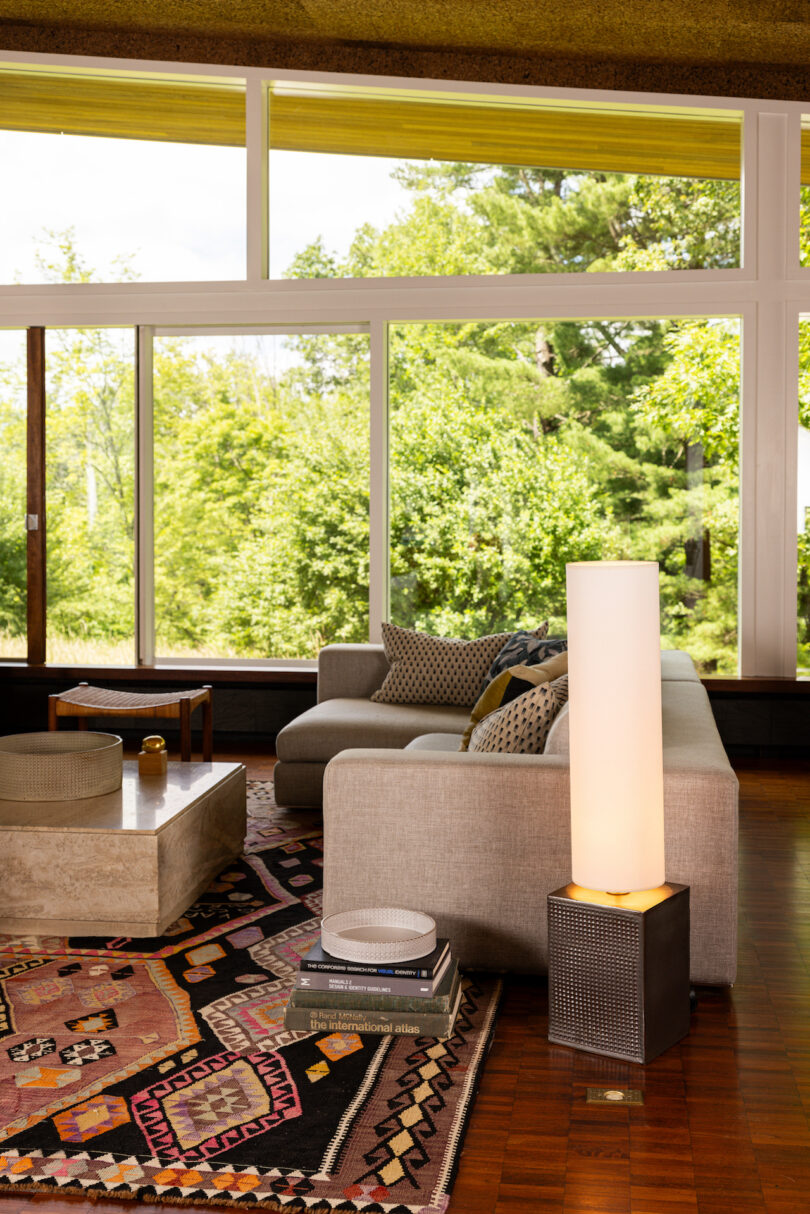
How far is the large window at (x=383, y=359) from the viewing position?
6.74 m

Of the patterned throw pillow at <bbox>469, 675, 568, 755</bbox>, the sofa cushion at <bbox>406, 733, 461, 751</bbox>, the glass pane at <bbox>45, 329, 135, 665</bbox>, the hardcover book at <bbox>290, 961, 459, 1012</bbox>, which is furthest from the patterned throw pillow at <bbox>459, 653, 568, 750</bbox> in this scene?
the glass pane at <bbox>45, 329, 135, 665</bbox>

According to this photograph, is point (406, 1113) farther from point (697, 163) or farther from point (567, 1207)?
point (697, 163)

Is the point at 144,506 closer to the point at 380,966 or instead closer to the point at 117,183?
the point at 117,183

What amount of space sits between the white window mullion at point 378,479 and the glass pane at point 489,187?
18.3 inches

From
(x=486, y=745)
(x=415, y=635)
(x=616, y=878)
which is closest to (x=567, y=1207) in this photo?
(x=616, y=878)

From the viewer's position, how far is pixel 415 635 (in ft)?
18.7

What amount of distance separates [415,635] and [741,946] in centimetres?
250

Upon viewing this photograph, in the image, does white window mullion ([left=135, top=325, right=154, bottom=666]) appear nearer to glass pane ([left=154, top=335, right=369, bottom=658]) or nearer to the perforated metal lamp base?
glass pane ([left=154, top=335, right=369, bottom=658])

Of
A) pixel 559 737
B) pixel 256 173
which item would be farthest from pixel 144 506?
pixel 559 737

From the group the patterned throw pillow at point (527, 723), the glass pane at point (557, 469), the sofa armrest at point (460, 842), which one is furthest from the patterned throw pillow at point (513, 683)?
the glass pane at point (557, 469)

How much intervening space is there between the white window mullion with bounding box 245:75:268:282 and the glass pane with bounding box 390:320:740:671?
3.08ft

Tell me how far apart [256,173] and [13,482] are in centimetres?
235

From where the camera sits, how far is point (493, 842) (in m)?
3.15

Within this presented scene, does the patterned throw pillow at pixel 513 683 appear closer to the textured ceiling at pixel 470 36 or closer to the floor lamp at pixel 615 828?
the floor lamp at pixel 615 828
